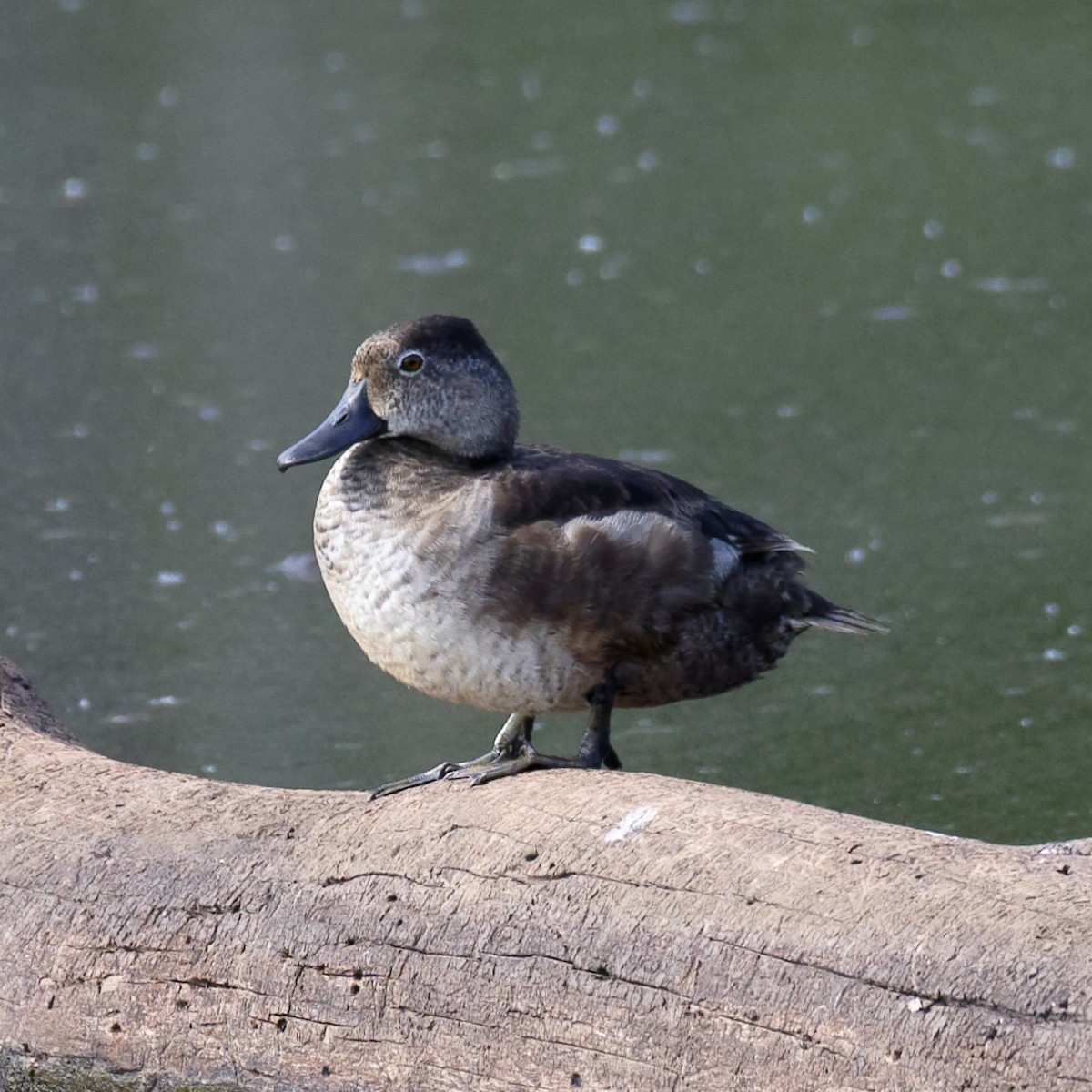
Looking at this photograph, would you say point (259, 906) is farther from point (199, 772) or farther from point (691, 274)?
point (691, 274)

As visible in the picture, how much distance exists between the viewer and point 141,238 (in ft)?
24.0

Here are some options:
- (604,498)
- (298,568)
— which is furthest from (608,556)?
(298,568)

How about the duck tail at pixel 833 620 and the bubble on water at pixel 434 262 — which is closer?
the duck tail at pixel 833 620

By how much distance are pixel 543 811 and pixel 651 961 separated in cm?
33

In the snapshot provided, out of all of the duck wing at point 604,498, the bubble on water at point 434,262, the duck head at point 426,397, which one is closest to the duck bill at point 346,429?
the duck head at point 426,397

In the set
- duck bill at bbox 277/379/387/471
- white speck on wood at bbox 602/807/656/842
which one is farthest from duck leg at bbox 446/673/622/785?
duck bill at bbox 277/379/387/471

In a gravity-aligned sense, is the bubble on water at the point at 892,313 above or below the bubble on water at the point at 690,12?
below

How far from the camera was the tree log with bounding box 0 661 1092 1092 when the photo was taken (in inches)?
86.0

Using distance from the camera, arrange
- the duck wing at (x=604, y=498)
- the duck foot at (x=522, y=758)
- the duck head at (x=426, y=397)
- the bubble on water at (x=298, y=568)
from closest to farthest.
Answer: the duck foot at (x=522, y=758) → the duck wing at (x=604, y=498) → the duck head at (x=426, y=397) → the bubble on water at (x=298, y=568)

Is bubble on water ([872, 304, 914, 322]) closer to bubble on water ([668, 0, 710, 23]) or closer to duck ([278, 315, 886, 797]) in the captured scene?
duck ([278, 315, 886, 797])

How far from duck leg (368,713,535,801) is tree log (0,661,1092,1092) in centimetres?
4

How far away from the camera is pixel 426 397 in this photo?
9.88ft

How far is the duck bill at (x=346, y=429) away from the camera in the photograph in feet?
9.95

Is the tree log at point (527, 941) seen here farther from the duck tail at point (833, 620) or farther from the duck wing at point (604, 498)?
the duck tail at point (833, 620)
